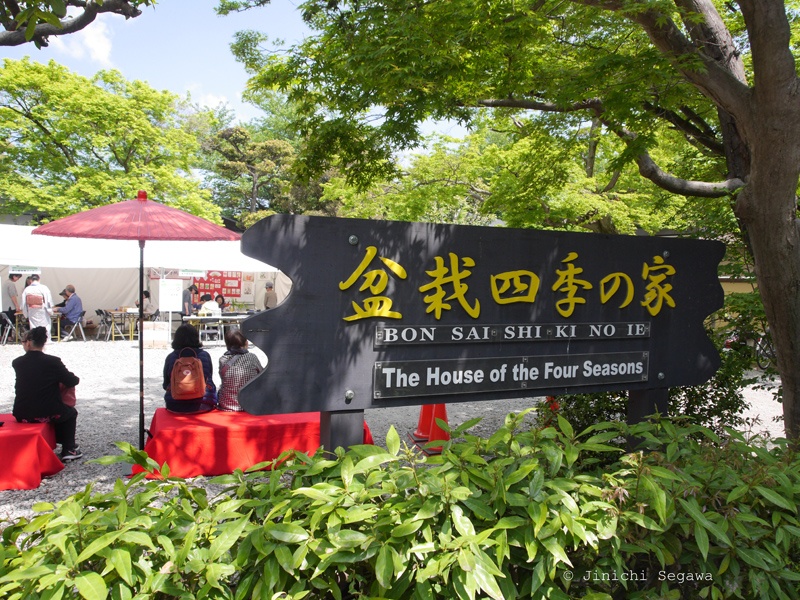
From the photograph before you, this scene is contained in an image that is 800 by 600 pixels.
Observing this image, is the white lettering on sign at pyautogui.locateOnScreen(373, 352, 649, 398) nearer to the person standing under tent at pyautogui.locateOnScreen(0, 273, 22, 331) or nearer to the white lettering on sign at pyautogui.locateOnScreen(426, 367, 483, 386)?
the white lettering on sign at pyautogui.locateOnScreen(426, 367, 483, 386)

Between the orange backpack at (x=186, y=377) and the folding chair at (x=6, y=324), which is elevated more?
the folding chair at (x=6, y=324)

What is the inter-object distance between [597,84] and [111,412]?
7.14 meters

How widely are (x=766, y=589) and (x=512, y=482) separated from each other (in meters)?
0.98

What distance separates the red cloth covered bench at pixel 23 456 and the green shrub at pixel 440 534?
3.66 meters

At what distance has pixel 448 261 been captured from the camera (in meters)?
3.41

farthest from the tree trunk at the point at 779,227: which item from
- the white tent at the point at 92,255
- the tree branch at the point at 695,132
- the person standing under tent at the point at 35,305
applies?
the person standing under tent at the point at 35,305

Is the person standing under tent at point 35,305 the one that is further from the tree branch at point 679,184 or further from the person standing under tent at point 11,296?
the tree branch at point 679,184

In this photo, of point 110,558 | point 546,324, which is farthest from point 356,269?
point 110,558

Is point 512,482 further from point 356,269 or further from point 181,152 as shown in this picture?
point 181,152

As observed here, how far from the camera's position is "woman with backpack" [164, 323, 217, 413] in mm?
5703

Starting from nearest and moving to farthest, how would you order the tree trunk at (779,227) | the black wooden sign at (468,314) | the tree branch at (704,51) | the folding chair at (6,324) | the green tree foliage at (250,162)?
the black wooden sign at (468,314) < the tree trunk at (779,227) < the tree branch at (704,51) < the folding chair at (6,324) < the green tree foliage at (250,162)

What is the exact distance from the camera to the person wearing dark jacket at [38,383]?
5.57 meters

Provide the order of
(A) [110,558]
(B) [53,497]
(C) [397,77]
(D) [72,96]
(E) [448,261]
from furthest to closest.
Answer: (D) [72,96] → (B) [53,497] → (C) [397,77] → (E) [448,261] → (A) [110,558]

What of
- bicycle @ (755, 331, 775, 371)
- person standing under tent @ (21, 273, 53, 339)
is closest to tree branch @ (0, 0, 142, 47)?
bicycle @ (755, 331, 775, 371)
